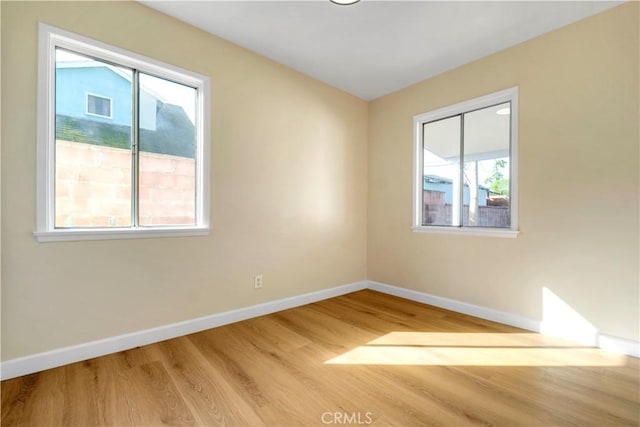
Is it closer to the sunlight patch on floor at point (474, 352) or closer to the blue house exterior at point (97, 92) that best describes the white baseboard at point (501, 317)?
the sunlight patch on floor at point (474, 352)

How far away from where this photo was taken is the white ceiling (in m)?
2.17

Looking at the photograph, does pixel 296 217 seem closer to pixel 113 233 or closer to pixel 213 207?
pixel 213 207

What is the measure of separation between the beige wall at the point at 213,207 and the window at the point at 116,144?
77 millimetres

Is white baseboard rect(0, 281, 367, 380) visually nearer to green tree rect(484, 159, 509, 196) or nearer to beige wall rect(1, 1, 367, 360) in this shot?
beige wall rect(1, 1, 367, 360)

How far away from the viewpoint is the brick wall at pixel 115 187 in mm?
1967

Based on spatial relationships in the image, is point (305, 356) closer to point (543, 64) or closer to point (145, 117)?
point (145, 117)

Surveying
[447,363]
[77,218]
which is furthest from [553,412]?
[77,218]

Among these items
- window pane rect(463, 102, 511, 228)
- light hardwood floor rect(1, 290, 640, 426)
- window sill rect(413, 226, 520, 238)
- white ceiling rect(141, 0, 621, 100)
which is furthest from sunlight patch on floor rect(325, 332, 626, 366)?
white ceiling rect(141, 0, 621, 100)

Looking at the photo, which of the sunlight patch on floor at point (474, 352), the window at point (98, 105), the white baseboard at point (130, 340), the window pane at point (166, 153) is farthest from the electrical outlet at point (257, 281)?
the window at point (98, 105)

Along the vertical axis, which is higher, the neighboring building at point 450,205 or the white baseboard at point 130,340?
the neighboring building at point 450,205

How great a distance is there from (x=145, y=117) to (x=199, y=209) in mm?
860

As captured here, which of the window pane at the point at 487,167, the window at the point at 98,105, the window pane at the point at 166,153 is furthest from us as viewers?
the window pane at the point at 487,167

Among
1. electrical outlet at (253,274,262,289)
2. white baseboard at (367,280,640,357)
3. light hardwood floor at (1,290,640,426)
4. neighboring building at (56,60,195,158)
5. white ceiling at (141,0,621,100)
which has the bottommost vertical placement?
light hardwood floor at (1,290,640,426)

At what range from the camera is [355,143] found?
388 centimetres
